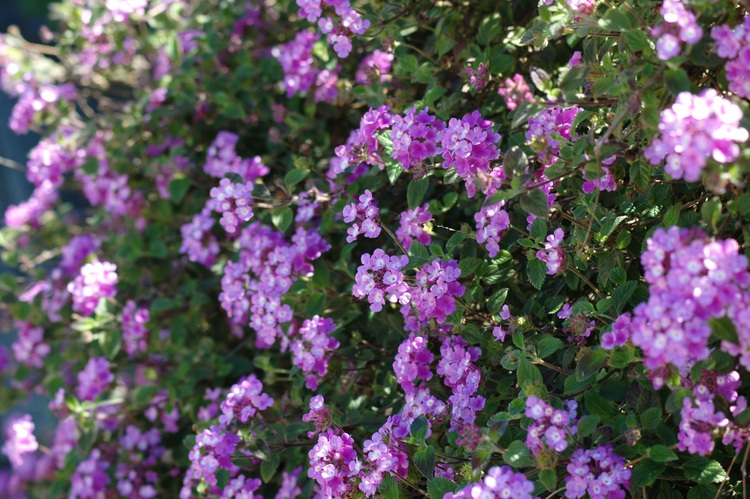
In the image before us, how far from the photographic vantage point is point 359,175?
1.94 metres

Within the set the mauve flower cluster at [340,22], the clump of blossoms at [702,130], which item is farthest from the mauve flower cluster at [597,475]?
the mauve flower cluster at [340,22]

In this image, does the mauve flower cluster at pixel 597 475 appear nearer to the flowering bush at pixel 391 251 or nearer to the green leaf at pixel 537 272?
the flowering bush at pixel 391 251

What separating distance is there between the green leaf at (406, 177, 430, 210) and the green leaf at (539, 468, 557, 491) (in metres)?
0.60

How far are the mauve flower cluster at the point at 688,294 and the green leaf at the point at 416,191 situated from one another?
0.59 meters

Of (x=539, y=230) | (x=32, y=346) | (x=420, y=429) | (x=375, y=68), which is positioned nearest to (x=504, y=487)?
(x=420, y=429)

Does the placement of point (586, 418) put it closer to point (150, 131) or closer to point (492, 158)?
point (492, 158)

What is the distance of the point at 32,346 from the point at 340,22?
4.99 feet

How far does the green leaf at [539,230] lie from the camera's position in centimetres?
148

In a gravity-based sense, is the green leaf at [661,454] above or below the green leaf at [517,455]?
above

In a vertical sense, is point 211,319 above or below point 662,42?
below

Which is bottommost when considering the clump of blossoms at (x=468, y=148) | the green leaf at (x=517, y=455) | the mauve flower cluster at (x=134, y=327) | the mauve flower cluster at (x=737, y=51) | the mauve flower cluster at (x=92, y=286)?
the mauve flower cluster at (x=134, y=327)

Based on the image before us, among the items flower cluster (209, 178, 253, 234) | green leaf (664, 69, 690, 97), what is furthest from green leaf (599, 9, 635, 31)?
flower cluster (209, 178, 253, 234)

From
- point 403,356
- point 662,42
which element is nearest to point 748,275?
point 662,42

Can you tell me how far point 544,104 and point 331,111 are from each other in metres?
1.02
